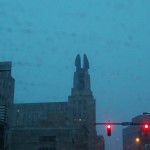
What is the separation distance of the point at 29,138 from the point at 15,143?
3.56 m

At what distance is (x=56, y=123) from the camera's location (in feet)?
430

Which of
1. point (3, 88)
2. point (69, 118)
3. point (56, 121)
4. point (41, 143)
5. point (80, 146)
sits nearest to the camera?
point (3, 88)

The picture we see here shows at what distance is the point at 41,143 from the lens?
96.6 metres

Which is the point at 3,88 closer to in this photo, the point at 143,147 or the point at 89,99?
the point at 143,147

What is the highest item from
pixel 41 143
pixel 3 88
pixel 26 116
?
pixel 26 116

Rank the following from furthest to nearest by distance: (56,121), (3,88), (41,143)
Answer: (56,121) → (41,143) → (3,88)

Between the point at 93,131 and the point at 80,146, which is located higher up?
the point at 93,131

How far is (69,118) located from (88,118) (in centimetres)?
1540

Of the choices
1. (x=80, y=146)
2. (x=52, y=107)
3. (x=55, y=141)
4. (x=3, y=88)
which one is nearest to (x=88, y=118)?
(x=52, y=107)

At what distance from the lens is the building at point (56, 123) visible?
9725 centimetres

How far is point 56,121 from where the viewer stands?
439 ft

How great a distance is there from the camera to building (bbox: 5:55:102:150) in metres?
97.2

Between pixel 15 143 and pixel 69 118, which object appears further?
pixel 69 118

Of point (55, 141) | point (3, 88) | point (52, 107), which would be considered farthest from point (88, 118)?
point (3, 88)
